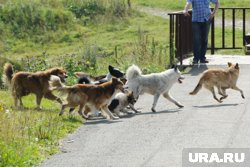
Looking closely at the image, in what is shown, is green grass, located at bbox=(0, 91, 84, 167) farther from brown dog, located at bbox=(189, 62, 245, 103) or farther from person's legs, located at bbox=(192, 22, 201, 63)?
person's legs, located at bbox=(192, 22, 201, 63)

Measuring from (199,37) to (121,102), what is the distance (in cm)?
669

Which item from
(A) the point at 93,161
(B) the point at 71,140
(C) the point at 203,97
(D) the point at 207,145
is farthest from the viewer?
(C) the point at 203,97

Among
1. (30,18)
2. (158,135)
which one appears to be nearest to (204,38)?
(158,135)

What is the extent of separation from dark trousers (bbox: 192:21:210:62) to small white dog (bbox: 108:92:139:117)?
6397mm

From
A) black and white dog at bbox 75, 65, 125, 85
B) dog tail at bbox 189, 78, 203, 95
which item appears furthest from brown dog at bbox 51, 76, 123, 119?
dog tail at bbox 189, 78, 203, 95

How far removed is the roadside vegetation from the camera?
12.9 metres

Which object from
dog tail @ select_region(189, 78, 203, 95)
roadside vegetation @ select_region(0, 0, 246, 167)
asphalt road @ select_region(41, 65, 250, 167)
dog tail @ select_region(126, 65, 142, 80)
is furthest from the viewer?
dog tail @ select_region(189, 78, 203, 95)

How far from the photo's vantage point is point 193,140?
1294 cm

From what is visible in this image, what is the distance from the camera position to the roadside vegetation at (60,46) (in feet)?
42.3

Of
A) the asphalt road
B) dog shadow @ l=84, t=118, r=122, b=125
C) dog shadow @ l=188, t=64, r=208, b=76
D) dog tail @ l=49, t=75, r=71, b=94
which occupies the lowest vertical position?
dog shadow @ l=188, t=64, r=208, b=76

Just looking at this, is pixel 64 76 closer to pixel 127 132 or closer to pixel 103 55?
pixel 127 132

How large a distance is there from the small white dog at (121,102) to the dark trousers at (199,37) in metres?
6.40

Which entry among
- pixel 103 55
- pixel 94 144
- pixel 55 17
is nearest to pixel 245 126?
pixel 94 144

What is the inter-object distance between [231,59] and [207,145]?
434 inches
